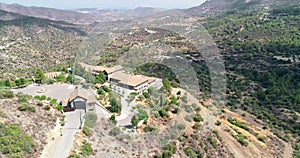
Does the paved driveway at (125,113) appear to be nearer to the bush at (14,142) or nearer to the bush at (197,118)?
the bush at (197,118)

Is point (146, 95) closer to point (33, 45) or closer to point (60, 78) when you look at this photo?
point (60, 78)

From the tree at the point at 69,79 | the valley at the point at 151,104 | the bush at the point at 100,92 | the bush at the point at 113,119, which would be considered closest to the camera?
the valley at the point at 151,104

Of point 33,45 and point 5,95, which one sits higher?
point 5,95

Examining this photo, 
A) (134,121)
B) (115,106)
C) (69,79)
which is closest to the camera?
(134,121)

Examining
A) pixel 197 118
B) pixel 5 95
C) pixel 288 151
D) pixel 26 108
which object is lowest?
pixel 288 151

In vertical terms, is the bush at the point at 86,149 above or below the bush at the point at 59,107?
below

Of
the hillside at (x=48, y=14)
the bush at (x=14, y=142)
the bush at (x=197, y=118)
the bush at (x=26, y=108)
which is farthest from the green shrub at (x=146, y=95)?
the hillside at (x=48, y=14)

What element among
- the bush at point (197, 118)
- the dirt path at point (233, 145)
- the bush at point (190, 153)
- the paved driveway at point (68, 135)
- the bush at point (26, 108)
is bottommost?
the dirt path at point (233, 145)

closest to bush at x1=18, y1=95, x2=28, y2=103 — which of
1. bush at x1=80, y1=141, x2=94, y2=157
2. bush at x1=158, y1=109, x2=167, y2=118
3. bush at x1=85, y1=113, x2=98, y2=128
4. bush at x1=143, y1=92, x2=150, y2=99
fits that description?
bush at x1=85, y1=113, x2=98, y2=128

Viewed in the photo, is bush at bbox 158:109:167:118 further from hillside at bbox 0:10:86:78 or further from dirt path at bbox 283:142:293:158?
hillside at bbox 0:10:86:78

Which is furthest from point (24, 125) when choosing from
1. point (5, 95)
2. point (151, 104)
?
point (151, 104)

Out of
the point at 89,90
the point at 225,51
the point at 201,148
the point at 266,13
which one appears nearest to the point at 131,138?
the point at 201,148

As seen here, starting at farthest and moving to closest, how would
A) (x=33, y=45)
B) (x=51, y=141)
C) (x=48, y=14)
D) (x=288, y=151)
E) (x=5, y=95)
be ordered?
1. (x=48, y=14)
2. (x=33, y=45)
3. (x=288, y=151)
4. (x=5, y=95)
5. (x=51, y=141)
